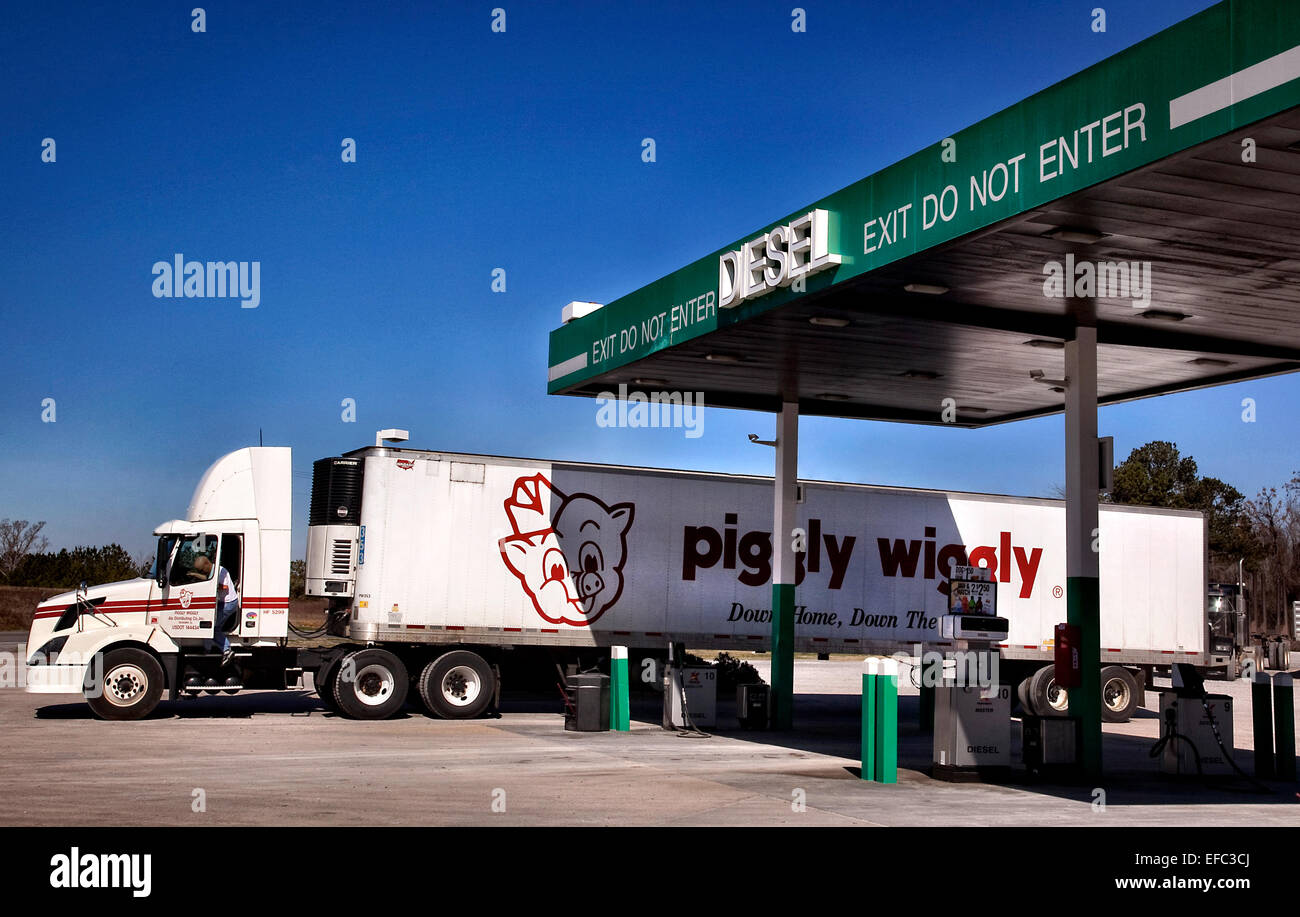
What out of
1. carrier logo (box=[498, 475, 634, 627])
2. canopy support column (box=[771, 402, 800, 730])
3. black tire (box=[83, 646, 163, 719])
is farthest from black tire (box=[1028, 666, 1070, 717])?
black tire (box=[83, 646, 163, 719])

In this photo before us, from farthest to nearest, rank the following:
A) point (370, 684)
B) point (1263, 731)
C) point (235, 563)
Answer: point (370, 684)
point (235, 563)
point (1263, 731)

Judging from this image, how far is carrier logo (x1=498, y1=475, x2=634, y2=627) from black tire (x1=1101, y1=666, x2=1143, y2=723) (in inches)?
404

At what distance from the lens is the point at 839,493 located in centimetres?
2436

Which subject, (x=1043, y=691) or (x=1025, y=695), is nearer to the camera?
(x=1043, y=691)

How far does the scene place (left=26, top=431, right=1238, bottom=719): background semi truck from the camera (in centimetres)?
1961

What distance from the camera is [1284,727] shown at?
15.5 meters

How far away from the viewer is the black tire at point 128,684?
62.5 feet

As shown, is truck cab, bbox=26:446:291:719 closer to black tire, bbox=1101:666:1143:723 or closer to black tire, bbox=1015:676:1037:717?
black tire, bbox=1015:676:1037:717

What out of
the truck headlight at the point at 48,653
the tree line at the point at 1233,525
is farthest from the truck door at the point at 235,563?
the tree line at the point at 1233,525

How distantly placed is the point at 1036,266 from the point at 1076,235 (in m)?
1.32

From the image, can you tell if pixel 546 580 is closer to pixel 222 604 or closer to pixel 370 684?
pixel 370 684

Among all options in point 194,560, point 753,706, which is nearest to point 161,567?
point 194,560

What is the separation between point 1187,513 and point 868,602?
7.72m
